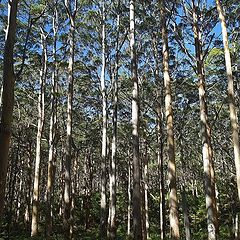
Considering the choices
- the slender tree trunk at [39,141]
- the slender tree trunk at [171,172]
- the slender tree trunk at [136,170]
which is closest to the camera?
the slender tree trunk at [171,172]

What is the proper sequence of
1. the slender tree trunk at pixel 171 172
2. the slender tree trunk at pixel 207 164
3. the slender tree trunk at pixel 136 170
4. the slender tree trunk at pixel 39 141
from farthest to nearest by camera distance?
the slender tree trunk at pixel 39 141 < the slender tree trunk at pixel 207 164 < the slender tree trunk at pixel 136 170 < the slender tree trunk at pixel 171 172

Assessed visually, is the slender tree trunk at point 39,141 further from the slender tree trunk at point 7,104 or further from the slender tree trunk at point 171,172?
the slender tree trunk at point 7,104

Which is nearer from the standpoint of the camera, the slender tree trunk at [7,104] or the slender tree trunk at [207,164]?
the slender tree trunk at [7,104]

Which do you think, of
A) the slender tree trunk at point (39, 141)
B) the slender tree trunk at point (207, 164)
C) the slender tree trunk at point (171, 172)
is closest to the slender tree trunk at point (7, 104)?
the slender tree trunk at point (171, 172)

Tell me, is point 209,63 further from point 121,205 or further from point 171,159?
point 121,205

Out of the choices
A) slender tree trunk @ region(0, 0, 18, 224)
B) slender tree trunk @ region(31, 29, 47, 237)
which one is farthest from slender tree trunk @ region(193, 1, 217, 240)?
slender tree trunk @ region(31, 29, 47, 237)

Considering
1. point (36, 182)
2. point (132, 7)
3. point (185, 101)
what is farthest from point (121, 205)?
point (132, 7)

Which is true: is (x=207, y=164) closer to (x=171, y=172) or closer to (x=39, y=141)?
(x=171, y=172)

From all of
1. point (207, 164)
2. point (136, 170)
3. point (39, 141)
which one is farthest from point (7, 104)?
point (39, 141)

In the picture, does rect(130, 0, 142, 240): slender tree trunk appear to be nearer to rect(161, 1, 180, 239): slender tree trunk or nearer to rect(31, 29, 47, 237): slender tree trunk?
rect(161, 1, 180, 239): slender tree trunk

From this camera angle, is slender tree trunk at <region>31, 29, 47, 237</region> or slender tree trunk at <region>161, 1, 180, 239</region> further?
slender tree trunk at <region>31, 29, 47, 237</region>

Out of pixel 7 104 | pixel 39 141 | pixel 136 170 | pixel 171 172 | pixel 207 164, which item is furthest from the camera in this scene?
pixel 39 141

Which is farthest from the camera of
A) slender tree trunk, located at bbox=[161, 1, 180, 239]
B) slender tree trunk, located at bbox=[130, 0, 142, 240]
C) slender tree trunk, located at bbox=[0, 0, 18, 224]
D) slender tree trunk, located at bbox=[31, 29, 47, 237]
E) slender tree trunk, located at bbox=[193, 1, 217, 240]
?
slender tree trunk, located at bbox=[31, 29, 47, 237]

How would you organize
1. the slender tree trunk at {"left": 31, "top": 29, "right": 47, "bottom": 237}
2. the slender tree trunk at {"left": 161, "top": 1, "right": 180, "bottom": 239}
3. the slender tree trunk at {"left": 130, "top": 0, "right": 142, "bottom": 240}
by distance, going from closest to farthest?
the slender tree trunk at {"left": 161, "top": 1, "right": 180, "bottom": 239}, the slender tree trunk at {"left": 130, "top": 0, "right": 142, "bottom": 240}, the slender tree trunk at {"left": 31, "top": 29, "right": 47, "bottom": 237}
